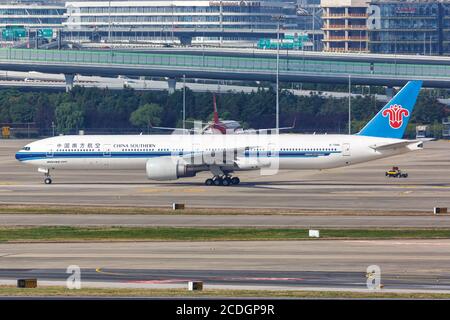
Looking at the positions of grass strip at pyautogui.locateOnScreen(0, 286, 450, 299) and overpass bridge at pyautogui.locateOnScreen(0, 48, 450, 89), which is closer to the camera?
grass strip at pyautogui.locateOnScreen(0, 286, 450, 299)

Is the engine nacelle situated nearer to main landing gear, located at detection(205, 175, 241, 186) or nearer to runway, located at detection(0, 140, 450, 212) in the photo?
runway, located at detection(0, 140, 450, 212)

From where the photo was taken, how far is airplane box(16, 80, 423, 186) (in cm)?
7275

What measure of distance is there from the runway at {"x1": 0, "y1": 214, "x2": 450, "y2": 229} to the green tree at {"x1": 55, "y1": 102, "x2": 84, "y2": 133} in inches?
3863

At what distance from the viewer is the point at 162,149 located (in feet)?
242

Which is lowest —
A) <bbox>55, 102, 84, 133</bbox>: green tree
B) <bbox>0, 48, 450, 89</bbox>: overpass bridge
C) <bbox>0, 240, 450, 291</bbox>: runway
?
<bbox>0, 240, 450, 291</bbox>: runway

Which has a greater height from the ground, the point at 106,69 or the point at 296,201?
the point at 106,69

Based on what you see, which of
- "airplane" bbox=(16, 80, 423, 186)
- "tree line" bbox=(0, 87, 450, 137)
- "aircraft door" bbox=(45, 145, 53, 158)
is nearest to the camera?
"airplane" bbox=(16, 80, 423, 186)

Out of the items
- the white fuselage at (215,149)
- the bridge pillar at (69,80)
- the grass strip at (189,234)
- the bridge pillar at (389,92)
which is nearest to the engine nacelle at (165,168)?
the white fuselage at (215,149)

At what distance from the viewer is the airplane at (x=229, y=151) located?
72.8m

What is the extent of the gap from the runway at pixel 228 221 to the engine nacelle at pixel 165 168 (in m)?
17.9

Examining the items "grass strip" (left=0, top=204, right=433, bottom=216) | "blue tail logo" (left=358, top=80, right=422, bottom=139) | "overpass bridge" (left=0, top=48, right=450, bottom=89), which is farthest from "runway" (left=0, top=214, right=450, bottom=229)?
"overpass bridge" (left=0, top=48, right=450, bottom=89)
